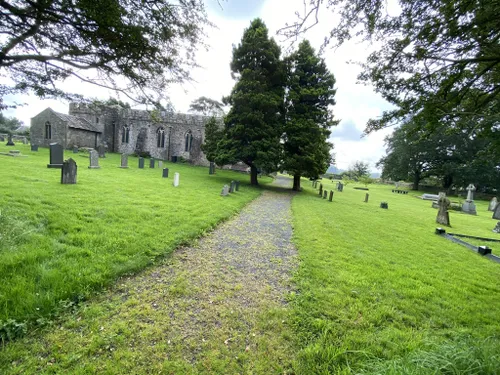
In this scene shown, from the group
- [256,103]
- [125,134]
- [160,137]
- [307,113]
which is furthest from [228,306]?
[125,134]

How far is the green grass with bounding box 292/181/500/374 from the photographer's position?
2125 millimetres

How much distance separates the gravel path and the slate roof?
105 feet

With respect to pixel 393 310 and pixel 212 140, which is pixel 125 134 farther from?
Result: pixel 393 310

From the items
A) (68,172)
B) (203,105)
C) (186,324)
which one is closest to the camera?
(186,324)

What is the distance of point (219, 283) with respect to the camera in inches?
144

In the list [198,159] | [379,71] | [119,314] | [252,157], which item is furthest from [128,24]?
[198,159]

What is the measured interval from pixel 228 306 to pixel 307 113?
→ 16.5 metres

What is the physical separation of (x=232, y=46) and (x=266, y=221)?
585 inches

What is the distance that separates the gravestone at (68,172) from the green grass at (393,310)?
8446 millimetres

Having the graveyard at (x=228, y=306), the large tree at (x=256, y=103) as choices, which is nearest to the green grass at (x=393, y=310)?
the graveyard at (x=228, y=306)

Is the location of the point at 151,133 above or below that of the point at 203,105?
below

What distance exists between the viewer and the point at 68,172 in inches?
336

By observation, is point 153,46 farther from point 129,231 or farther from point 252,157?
point 252,157

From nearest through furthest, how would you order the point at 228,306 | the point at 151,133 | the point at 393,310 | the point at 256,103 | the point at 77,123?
the point at 228,306, the point at 393,310, the point at 256,103, the point at 77,123, the point at 151,133
